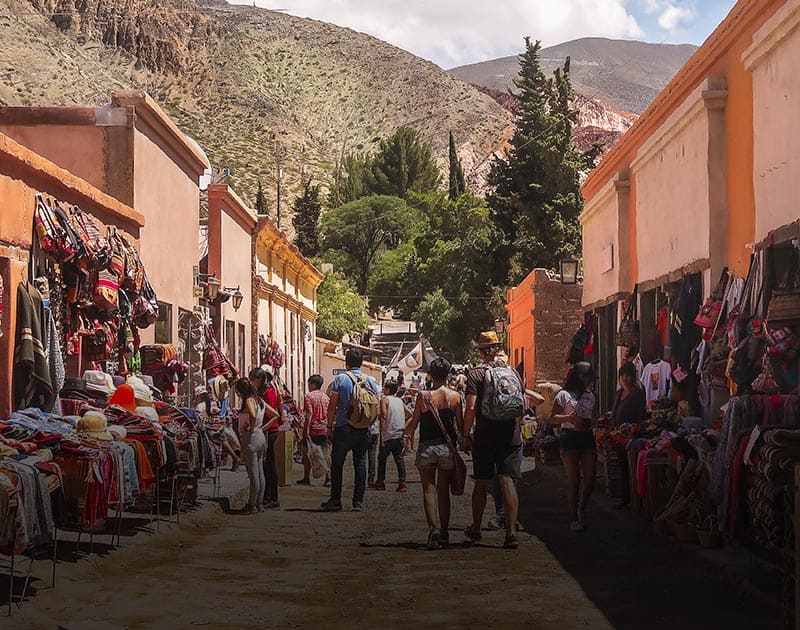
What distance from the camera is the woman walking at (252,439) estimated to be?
1330 cm

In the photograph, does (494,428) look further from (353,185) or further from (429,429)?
(353,185)

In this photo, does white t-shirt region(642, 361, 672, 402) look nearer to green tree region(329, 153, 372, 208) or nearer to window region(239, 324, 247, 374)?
window region(239, 324, 247, 374)

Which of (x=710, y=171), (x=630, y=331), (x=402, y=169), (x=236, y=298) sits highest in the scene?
(x=402, y=169)

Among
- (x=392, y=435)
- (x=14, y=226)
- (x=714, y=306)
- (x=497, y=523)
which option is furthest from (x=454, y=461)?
(x=392, y=435)

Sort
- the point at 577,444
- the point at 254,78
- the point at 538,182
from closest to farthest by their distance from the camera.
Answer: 1. the point at 577,444
2. the point at 538,182
3. the point at 254,78

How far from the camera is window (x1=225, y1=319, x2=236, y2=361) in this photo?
2643cm

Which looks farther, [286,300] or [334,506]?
[286,300]

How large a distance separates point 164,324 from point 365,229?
7482cm

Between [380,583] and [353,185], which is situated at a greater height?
[353,185]

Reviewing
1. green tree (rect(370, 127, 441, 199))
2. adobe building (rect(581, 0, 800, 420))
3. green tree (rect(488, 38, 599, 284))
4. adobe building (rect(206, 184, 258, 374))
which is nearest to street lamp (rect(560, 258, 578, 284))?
adobe building (rect(581, 0, 800, 420))

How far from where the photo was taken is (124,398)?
12227 millimetres

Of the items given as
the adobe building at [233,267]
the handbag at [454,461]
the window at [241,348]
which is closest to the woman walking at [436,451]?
the handbag at [454,461]

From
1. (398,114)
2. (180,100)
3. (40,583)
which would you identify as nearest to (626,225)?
(40,583)

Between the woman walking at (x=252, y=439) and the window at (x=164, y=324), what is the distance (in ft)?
19.3
